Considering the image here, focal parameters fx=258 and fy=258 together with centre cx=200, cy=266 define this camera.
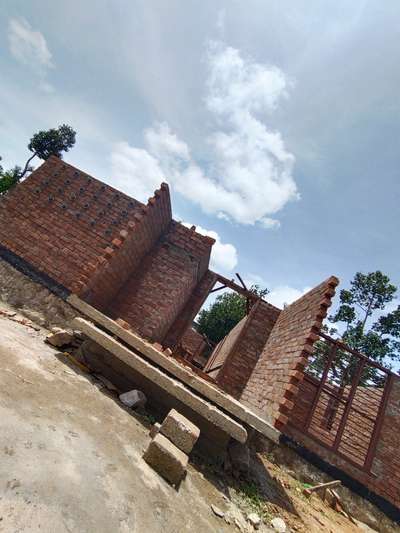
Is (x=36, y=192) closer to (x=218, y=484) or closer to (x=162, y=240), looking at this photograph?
(x=162, y=240)

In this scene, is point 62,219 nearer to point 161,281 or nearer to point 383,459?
point 161,281

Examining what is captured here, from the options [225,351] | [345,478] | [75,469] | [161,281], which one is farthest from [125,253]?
[345,478]

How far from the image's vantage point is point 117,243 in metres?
5.96

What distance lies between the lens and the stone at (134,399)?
12.1 ft

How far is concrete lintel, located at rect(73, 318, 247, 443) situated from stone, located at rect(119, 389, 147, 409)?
33cm

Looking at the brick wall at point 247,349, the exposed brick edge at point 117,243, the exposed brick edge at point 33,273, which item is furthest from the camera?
the brick wall at point 247,349

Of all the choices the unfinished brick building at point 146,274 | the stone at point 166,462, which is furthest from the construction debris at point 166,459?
the unfinished brick building at point 146,274

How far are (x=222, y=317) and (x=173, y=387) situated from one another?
1953 centimetres

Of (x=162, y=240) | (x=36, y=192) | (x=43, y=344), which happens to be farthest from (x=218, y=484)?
(x=36, y=192)

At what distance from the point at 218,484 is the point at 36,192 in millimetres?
8282

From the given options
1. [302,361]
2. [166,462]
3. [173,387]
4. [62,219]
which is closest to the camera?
[166,462]

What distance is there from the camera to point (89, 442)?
2318 millimetres

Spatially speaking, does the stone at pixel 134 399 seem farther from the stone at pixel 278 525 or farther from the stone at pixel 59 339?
the stone at pixel 278 525

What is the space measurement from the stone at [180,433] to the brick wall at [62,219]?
15.5 ft
